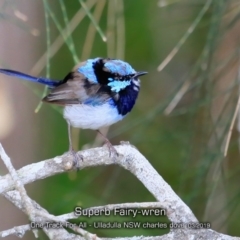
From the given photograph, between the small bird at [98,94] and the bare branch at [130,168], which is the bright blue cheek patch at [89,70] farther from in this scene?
the bare branch at [130,168]

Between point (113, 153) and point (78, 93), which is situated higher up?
point (78, 93)

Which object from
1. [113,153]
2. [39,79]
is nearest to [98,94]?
[39,79]

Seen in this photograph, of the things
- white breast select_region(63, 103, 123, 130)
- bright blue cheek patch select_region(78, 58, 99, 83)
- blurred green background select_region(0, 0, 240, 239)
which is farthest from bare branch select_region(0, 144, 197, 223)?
blurred green background select_region(0, 0, 240, 239)

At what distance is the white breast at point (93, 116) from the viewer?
1589mm

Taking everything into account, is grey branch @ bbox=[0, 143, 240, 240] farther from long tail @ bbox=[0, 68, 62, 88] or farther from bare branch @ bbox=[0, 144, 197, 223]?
long tail @ bbox=[0, 68, 62, 88]

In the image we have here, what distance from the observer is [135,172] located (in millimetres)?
1337

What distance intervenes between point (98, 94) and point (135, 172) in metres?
0.36

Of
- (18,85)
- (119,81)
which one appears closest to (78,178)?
(18,85)

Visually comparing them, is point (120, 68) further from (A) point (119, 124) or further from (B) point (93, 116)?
(A) point (119, 124)

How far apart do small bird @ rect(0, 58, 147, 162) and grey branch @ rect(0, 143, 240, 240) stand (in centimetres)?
20

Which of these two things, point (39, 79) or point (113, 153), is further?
point (39, 79)

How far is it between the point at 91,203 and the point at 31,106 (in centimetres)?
54

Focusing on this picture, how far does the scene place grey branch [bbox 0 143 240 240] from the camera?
3.88 feet

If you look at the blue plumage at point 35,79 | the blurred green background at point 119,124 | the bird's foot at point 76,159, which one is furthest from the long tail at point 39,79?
the blurred green background at point 119,124
